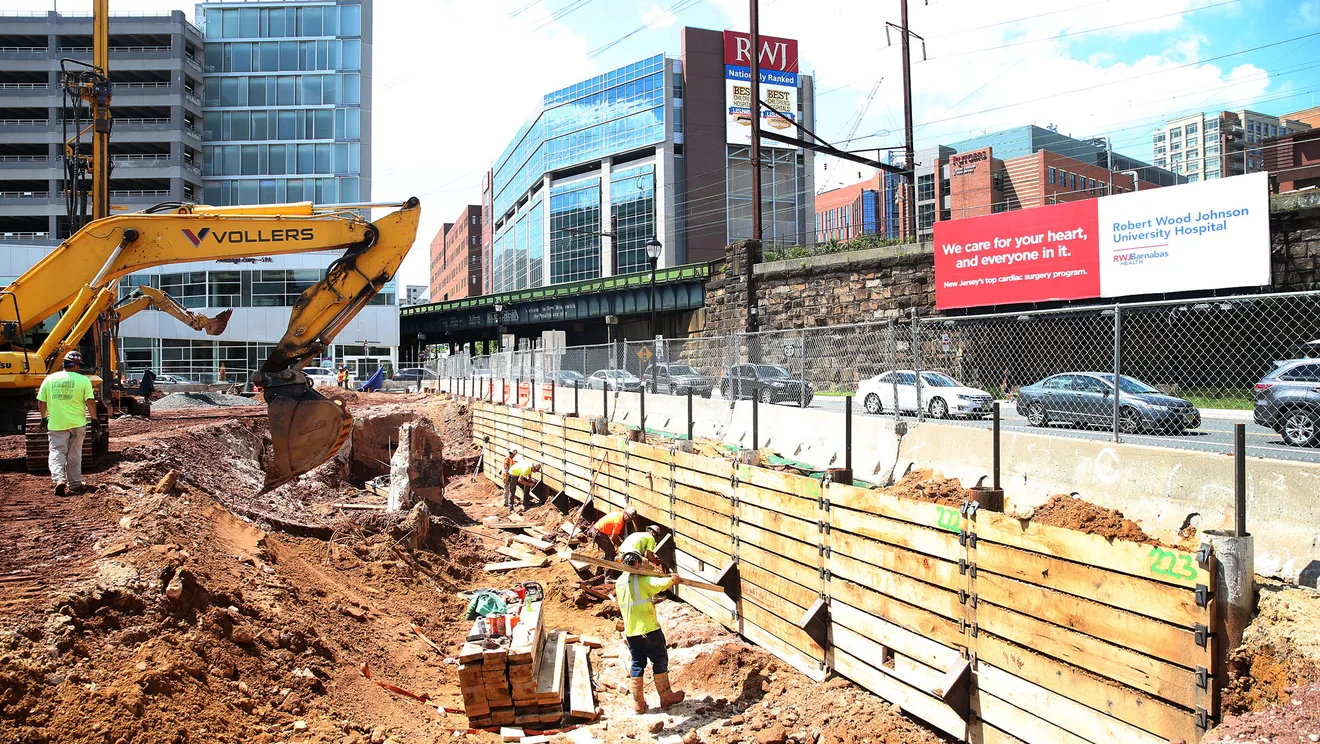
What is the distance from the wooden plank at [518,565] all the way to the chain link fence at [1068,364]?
157 inches

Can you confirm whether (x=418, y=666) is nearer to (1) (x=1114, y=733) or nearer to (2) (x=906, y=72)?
(1) (x=1114, y=733)

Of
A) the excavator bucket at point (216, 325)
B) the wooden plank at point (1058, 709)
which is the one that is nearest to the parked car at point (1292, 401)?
the wooden plank at point (1058, 709)

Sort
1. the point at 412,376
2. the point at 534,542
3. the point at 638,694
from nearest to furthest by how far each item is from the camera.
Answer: the point at 638,694, the point at 534,542, the point at 412,376

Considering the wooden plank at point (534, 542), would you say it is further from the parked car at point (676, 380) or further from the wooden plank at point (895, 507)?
the wooden plank at point (895, 507)

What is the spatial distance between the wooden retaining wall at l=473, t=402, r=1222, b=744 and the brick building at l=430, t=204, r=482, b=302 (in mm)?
131057

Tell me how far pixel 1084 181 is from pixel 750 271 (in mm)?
A: 55862

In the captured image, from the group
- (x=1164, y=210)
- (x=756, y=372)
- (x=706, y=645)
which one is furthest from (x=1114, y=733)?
(x=1164, y=210)

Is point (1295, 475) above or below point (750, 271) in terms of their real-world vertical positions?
below

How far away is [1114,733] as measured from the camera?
4477mm

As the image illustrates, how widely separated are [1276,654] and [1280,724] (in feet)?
1.40

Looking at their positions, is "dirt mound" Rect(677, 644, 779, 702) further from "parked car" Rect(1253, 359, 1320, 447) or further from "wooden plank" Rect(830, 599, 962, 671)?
"parked car" Rect(1253, 359, 1320, 447)

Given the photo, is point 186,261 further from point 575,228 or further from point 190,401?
point 575,228

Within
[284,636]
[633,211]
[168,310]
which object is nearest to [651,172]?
[633,211]

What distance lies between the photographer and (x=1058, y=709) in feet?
15.8
